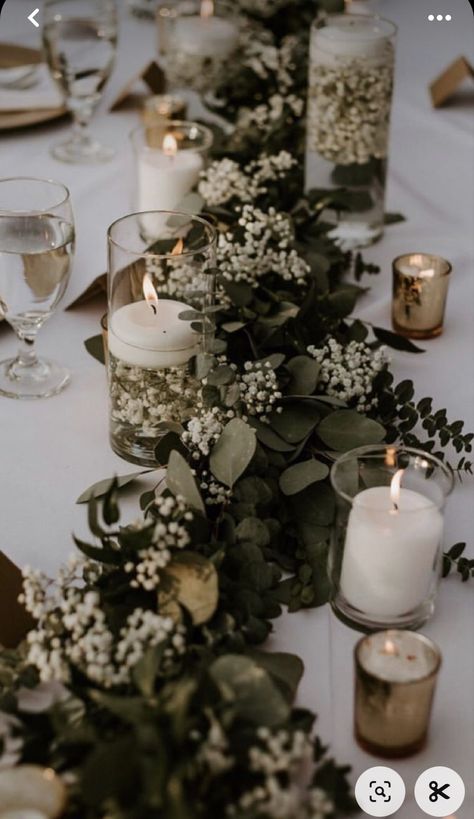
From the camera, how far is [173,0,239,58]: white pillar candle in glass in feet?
5.96

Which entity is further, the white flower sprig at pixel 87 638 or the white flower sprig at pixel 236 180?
the white flower sprig at pixel 236 180

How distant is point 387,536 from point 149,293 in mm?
360

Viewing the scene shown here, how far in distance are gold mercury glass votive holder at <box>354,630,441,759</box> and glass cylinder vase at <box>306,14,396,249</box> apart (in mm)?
825

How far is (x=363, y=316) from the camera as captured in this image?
1.33 m

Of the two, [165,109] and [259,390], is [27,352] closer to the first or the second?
[259,390]

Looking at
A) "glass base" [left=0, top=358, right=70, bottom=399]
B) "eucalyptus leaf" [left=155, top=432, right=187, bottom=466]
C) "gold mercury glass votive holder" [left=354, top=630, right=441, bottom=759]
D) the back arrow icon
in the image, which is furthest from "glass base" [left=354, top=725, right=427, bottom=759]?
the back arrow icon

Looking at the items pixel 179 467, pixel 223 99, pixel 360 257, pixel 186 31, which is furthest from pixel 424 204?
pixel 179 467

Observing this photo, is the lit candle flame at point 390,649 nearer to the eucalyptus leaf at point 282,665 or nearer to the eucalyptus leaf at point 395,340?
the eucalyptus leaf at point 282,665

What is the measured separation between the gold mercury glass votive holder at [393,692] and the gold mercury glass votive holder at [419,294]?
Answer: 2.00 ft

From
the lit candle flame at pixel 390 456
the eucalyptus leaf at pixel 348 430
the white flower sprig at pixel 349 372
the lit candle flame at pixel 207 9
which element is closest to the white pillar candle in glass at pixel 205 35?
the lit candle flame at pixel 207 9

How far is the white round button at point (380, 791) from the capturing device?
2.30 ft

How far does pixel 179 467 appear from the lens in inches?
34.9

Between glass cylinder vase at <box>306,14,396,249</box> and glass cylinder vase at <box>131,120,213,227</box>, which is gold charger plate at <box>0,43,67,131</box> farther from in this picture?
glass cylinder vase at <box>306,14,396,249</box>

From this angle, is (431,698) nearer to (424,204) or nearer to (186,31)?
(424,204)
